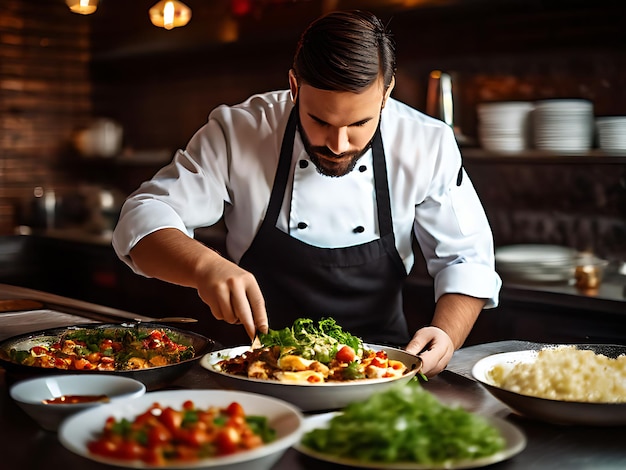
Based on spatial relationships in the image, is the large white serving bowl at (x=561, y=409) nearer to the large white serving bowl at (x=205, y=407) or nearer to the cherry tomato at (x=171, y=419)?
the large white serving bowl at (x=205, y=407)

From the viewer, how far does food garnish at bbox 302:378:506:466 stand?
1.12 m

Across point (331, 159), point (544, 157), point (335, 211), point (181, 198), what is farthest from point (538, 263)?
point (181, 198)

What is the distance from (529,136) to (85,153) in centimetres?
381

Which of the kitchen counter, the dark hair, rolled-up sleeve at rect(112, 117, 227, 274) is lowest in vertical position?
the kitchen counter

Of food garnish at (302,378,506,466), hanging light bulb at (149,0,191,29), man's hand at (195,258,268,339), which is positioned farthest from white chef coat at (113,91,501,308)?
food garnish at (302,378,506,466)

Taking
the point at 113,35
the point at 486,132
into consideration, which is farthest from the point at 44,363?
the point at 113,35

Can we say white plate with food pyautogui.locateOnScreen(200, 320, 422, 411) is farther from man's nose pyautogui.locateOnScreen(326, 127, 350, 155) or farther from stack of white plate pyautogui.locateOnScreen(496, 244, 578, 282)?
stack of white plate pyautogui.locateOnScreen(496, 244, 578, 282)

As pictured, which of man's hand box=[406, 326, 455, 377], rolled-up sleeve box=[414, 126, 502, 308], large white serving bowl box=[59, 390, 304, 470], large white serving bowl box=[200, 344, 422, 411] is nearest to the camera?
large white serving bowl box=[59, 390, 304, 470]

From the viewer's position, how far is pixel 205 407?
128cm

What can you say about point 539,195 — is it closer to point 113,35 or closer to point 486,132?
point 486,132

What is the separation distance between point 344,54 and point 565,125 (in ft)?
5.94

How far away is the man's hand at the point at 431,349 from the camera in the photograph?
1.74 meters

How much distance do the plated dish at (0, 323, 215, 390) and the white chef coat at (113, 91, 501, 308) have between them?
1.79 ft

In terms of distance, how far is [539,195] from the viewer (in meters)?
3.97
